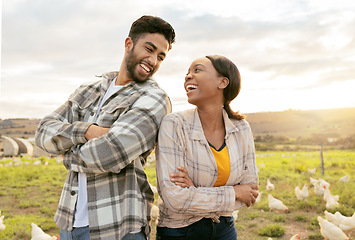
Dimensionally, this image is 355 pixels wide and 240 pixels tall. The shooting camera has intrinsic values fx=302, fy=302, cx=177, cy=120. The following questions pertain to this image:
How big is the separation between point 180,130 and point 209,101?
37 centimetres

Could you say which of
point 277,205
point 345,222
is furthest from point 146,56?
point 277,205

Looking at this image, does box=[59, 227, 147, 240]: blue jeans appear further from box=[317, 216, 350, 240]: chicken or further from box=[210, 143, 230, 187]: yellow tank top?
box=[317, 216, 350, 240]: chicken

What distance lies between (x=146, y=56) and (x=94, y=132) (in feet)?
2.28

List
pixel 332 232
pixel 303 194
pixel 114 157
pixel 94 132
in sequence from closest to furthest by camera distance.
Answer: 1. pixel 114 157
2. pixel 94 132
3. pixel 332 232
4. pixel 303 194

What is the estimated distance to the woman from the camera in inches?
81.7

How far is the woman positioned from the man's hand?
1.29 feet

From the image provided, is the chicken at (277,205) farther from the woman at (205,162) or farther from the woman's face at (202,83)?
the woman's face at (202,83)

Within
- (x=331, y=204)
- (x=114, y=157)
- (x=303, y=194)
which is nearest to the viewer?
(x=114, y=157)

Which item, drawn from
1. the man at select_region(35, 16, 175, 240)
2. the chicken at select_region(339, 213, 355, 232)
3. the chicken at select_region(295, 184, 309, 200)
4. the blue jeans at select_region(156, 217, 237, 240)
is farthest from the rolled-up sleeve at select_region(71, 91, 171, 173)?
the chicken at select_region(295, 184, 309, 200)

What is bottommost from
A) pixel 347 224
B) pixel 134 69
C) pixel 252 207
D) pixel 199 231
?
pixel 252 207

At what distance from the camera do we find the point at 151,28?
232 cm

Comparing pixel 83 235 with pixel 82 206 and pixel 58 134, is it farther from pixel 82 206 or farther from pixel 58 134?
pixel 58 134

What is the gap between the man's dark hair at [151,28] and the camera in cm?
232

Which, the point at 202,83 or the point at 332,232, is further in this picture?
the point at 332,232
